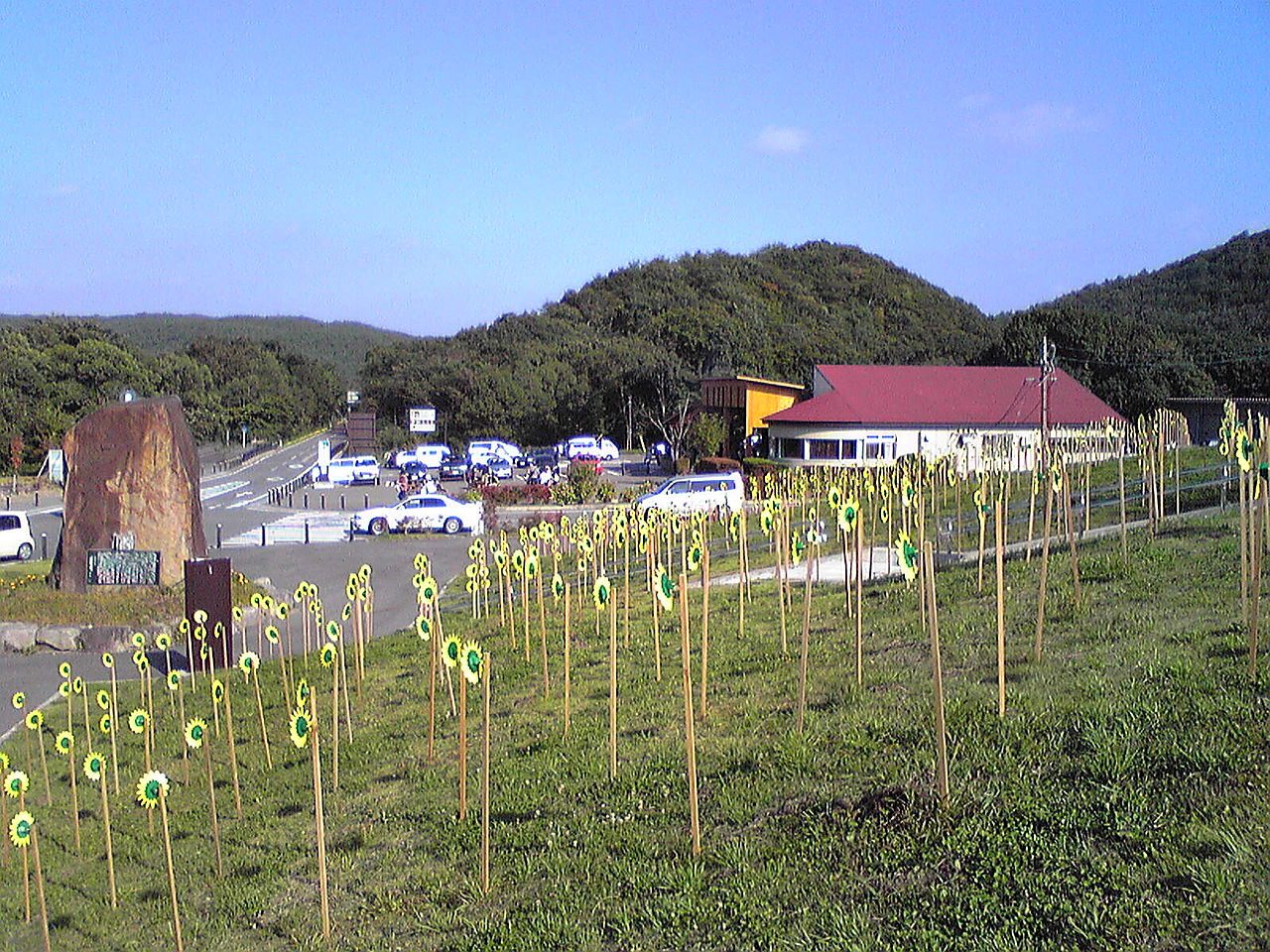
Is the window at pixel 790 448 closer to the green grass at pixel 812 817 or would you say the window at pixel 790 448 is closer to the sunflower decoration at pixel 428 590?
the green grass at pixel 812 817

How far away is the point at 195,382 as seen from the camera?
3172 inches

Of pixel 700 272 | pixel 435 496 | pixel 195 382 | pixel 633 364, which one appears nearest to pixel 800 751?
pixel 435 496

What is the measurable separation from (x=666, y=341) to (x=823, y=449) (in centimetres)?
4180

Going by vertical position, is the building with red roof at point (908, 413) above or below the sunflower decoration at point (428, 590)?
above

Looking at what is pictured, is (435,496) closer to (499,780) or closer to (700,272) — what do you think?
(499,780)

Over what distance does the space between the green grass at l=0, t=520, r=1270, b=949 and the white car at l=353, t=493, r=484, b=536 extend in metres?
20.3

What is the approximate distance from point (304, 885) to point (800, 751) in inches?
110

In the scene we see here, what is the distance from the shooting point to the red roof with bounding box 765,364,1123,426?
45.9 meters

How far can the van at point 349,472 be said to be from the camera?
4884 centimetres

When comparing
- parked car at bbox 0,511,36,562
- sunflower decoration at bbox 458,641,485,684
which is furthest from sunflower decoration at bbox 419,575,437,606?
parked car at bbox 0,511,36,562

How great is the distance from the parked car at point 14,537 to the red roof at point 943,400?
28624mm

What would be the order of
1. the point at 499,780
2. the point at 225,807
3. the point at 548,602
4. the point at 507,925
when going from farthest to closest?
the point at 548,602, the point at 225,807, the point at 499,780, the point at 507,925

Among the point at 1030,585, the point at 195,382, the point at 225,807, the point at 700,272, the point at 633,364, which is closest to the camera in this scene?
the point at 225,807

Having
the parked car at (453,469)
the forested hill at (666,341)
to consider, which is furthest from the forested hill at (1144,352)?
the parked car at (453,469)
